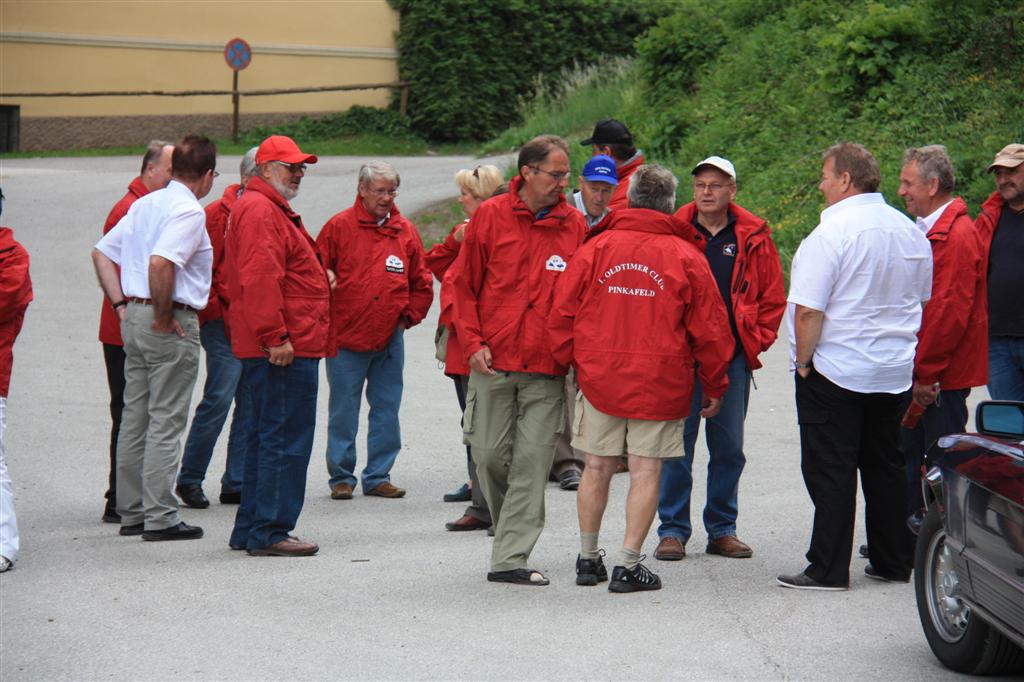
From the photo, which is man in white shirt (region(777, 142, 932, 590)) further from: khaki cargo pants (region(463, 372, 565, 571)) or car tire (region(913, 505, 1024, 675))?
khaki cargo pants (region(463, 372, 565, 571))

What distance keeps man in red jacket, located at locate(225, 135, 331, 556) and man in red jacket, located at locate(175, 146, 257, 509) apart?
3.76ft

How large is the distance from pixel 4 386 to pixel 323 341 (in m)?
1.67

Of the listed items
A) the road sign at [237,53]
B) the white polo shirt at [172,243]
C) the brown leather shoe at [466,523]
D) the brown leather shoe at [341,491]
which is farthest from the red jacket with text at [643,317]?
the road sign at [237,53]

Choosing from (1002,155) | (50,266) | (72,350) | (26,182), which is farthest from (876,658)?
(26,182)

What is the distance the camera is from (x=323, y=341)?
7230 mm

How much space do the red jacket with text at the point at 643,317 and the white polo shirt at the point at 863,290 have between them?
48 centimetres

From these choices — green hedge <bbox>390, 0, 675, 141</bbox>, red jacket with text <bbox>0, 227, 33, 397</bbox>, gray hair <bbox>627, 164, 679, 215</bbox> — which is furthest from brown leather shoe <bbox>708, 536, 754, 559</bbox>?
green hedge <bbox>390, 0, 675, 141</bbox>

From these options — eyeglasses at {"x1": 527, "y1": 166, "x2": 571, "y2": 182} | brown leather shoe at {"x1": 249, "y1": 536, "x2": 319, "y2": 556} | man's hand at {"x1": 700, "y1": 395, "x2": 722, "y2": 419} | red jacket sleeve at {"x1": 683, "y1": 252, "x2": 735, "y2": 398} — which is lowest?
brown leather shoe at {"x1": 249, "y1": 536, "x2": 319, "y2": 556}

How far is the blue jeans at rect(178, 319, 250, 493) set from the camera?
8.47 metres

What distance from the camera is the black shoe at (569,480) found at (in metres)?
9.11

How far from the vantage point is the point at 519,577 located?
6695mm

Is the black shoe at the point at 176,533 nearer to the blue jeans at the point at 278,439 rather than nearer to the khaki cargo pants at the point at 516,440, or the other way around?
the blue jeans at the point at 278,439

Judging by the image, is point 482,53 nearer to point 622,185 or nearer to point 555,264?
point 622,185

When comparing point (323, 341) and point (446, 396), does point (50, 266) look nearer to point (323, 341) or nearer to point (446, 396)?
point (446, 396)
